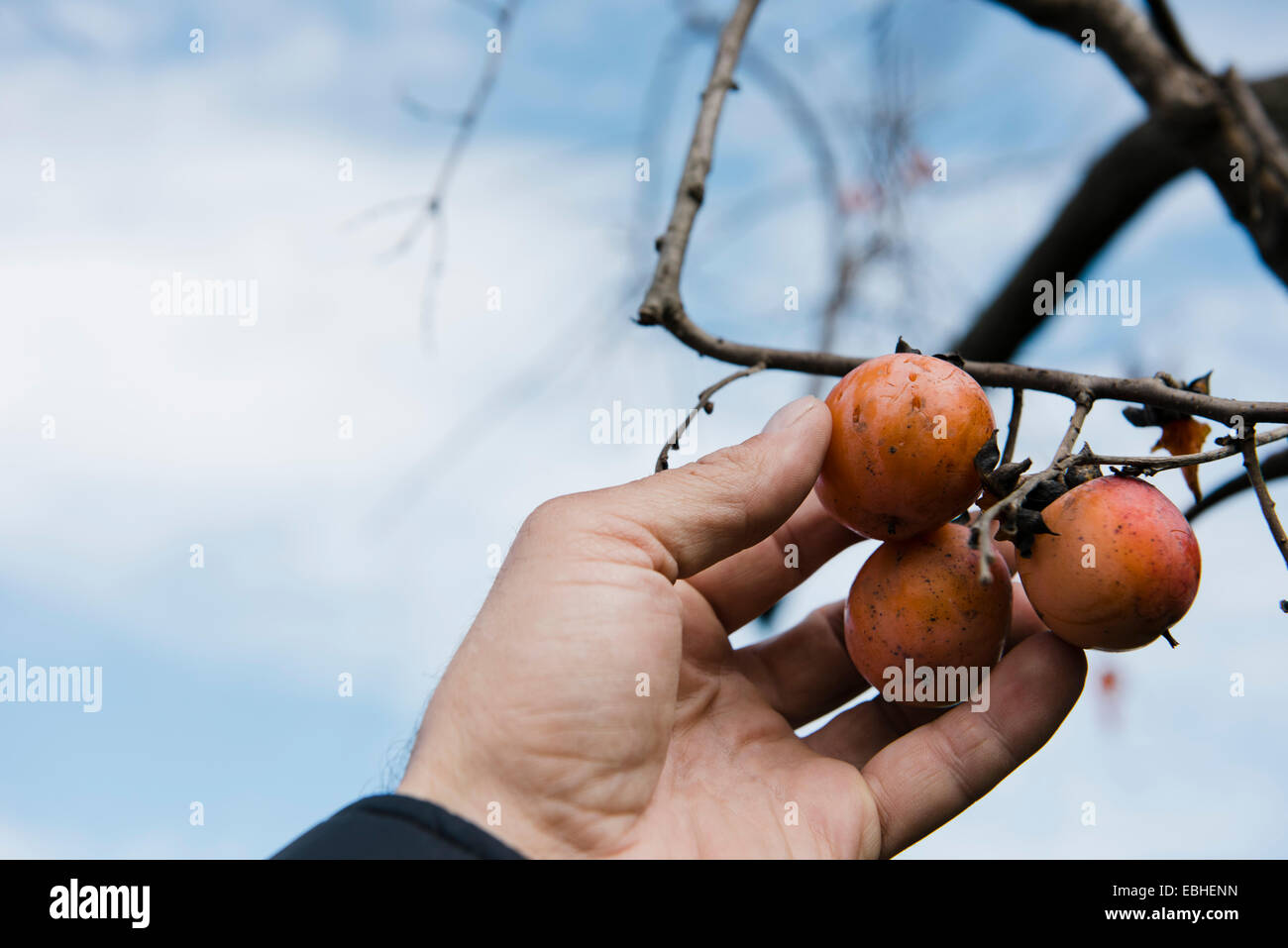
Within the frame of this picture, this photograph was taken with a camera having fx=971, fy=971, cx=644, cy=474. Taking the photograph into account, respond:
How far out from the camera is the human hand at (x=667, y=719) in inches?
48.6

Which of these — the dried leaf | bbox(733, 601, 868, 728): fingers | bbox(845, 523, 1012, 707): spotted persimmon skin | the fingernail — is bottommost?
bbox(733, 601, 868, 728): fingers

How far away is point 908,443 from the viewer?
48.3 inches

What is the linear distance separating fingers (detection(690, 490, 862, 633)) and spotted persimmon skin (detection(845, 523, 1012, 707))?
0.37 meters

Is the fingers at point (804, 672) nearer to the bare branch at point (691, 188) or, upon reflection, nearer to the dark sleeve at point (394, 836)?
the bare branch at point (691, 188)

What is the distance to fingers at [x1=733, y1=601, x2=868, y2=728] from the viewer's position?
5.65 feet

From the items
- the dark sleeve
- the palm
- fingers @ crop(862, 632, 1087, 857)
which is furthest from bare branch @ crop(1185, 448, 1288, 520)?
the dark sleeve

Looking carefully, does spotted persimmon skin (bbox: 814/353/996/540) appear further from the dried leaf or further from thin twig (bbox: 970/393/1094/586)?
the dried leaf

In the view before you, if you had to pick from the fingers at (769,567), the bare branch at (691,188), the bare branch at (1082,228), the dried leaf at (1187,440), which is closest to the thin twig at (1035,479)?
the dried leaf at (1187,440)

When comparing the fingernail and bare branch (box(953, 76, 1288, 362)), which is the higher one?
bare branch (box(953, 76, 1288, 362))

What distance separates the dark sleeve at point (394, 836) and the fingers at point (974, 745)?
63 cm

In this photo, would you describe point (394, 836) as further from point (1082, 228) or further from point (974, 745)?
point (1082, 228)

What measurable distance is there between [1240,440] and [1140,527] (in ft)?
0.49
